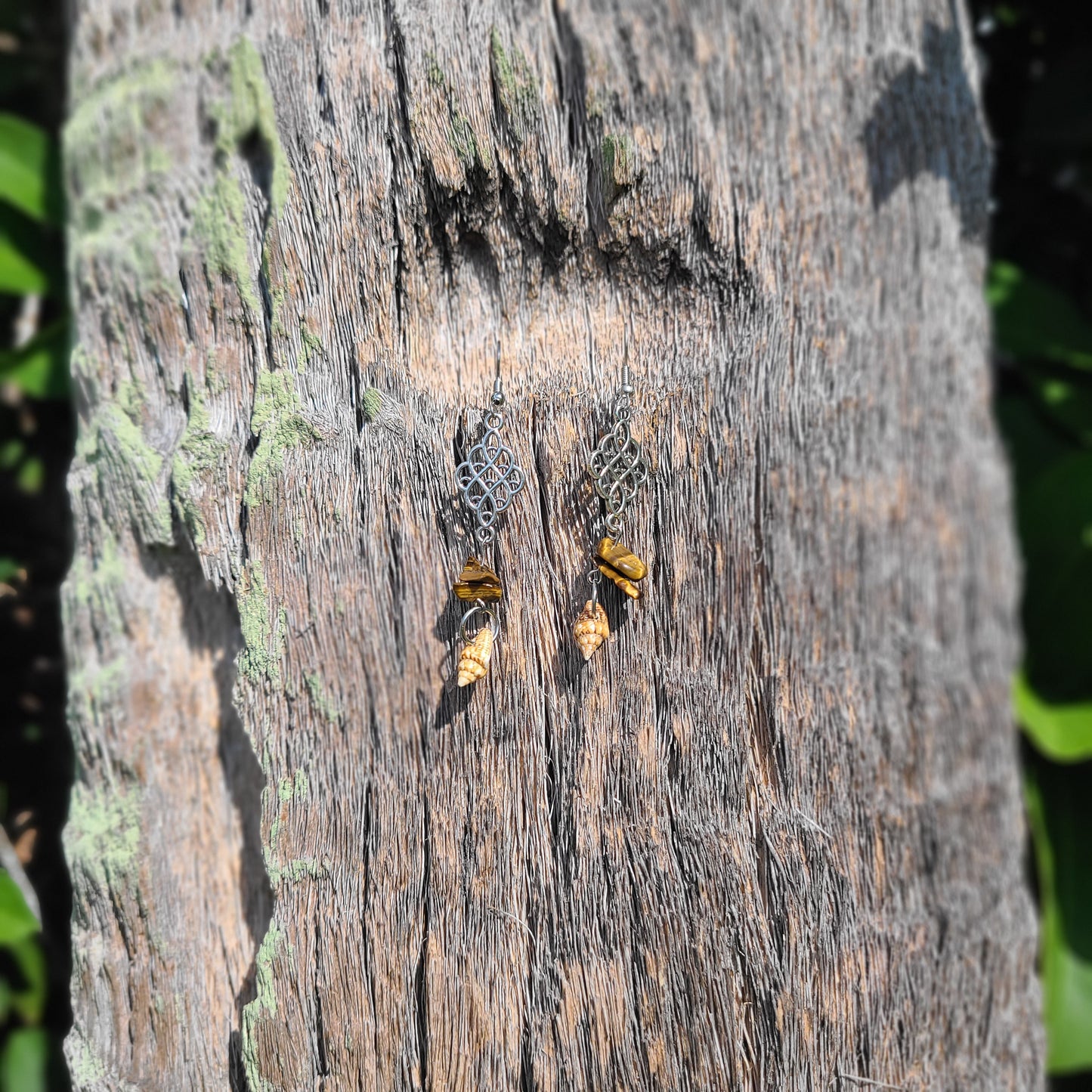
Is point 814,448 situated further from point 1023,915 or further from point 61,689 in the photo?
Answer: point 61,689

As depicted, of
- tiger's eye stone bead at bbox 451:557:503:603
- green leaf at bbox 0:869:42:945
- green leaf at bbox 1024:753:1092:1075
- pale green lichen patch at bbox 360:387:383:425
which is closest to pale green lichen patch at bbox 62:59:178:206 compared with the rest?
pale green lichen patch at bbox 360:387:383:425

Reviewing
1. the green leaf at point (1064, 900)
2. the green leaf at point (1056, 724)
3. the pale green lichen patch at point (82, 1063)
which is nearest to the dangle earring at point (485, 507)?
the pale green lichen patch at point (82, 1063)

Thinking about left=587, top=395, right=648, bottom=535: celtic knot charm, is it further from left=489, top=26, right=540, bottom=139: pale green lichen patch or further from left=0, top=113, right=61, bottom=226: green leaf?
left=0, top=113, right=61, bottom=226: green leaf

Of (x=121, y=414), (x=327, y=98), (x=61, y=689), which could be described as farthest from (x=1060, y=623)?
(x=61, y=689)

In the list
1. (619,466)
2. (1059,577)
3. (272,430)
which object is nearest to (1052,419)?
(1059,577)

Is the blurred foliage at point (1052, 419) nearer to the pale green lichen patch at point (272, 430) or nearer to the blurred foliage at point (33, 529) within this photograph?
the pale green lichen patch at point (272, 430)
